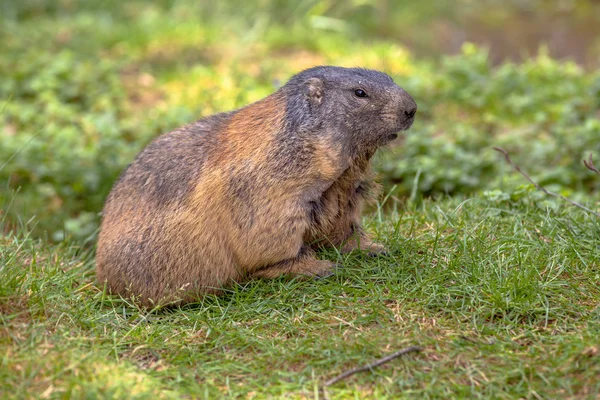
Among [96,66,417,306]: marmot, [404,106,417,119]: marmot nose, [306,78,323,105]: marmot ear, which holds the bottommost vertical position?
[96,66,417,306]: marmot

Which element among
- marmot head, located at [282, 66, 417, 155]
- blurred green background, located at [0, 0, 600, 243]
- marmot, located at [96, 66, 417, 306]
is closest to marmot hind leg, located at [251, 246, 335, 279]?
marmot, located at [96, 66, 417, 306]

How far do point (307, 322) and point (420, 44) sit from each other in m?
8.83

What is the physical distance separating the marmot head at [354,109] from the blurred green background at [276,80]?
1.54 m

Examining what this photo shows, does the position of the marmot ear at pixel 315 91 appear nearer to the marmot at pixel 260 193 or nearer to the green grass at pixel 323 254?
the marmot at pixel 260 193

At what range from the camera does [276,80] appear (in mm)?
6641

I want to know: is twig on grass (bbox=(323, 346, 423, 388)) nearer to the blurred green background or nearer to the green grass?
the green grass

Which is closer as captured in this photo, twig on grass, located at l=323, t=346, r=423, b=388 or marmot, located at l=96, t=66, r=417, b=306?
twig on grass, located at l=323, t=346, r=423, b=388

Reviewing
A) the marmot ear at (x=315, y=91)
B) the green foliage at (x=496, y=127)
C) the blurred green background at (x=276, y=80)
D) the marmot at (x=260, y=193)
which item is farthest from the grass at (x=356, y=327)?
the green foliage at (x=496, y=127)

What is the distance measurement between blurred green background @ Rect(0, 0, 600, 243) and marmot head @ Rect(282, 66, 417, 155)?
1.54 m

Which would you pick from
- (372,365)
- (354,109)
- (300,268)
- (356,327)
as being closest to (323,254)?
(300,268)

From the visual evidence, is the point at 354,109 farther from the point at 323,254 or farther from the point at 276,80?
the point at 276,80

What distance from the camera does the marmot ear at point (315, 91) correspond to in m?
4.64

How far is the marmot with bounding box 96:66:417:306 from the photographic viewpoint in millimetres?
4562

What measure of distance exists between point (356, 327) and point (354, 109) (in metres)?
1.33
